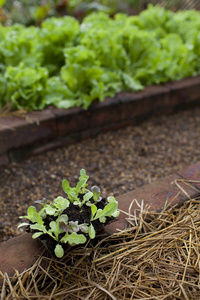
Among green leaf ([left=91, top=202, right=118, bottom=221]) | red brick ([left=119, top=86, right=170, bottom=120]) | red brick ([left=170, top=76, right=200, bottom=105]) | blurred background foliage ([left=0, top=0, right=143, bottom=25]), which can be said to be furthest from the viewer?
blurred background foliage ([left=0, top=0, right=143, bottom=25])

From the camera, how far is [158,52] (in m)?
2.80

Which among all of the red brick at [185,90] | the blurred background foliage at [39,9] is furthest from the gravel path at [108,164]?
the blurred background foliage at [39,9]

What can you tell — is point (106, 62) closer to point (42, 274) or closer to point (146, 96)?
point (146, 96)

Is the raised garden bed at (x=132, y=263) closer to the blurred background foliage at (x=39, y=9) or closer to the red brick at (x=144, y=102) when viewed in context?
the red brick at (x=144, y=102)

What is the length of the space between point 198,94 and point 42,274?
98.9 inches

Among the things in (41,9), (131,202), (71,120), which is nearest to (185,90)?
(71,120)

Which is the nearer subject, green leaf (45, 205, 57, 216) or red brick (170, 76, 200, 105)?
green leaf (45, 205, 57, 216)

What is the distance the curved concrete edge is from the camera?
4.16 feet

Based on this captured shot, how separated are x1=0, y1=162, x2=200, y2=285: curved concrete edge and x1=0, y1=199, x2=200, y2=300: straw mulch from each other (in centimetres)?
4

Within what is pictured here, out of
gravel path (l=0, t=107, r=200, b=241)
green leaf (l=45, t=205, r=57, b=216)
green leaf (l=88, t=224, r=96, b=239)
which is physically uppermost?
green leaf (l=45, t=205, r=57, b=216)

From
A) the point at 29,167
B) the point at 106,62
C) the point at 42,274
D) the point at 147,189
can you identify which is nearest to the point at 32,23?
the point at 106,62

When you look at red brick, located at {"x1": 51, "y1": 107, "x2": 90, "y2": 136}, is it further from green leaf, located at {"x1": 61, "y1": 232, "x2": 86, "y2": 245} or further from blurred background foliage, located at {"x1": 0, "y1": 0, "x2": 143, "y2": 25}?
blurred background foliage, located at {"x1": 0, "y1": 0, "x2": 143, "y2": 25}

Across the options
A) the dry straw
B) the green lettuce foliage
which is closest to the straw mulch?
the dry straw

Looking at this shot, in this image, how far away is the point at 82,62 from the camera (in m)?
2.32
